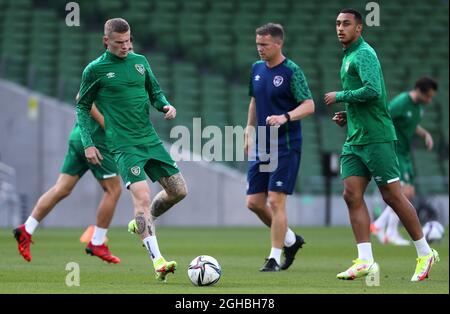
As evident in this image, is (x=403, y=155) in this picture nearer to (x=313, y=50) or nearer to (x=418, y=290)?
(x=418, y=290)

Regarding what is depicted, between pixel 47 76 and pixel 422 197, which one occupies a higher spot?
pixel 47 76

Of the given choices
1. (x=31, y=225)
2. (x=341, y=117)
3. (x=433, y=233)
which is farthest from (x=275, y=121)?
(x=433, y=233)

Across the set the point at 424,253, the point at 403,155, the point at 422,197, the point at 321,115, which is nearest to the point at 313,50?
the point at 321,115

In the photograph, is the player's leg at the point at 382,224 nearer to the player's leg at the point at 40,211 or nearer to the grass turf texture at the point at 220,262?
the grass turf texture at the point at 220,262

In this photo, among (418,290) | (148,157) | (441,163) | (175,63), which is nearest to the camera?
(418,290)

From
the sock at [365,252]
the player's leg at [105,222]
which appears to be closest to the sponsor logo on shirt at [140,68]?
the sock at [365,252]

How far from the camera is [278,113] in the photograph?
1118 centimetres

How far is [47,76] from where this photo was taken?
2342 centimetres

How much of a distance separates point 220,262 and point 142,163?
122 inches

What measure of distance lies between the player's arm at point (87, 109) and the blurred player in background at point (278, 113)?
1854 millimetres

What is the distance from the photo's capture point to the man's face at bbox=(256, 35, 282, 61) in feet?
36.2

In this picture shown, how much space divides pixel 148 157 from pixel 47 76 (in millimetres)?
14094

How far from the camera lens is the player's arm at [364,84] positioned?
31.2ft

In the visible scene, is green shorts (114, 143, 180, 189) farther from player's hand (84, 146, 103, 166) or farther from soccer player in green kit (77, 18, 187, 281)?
player's hand (84, 146, 103, 166)
